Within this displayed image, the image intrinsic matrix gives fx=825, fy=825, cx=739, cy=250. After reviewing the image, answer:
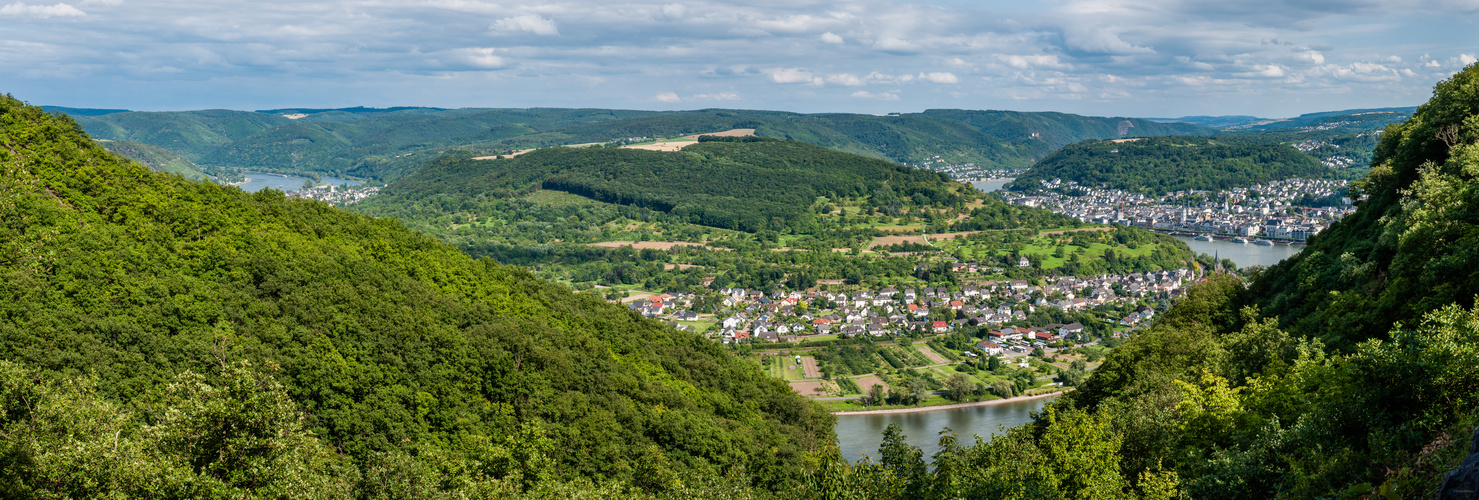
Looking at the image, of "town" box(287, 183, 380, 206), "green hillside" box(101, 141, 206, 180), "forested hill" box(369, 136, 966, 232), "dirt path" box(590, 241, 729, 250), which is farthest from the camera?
"green hillside" box(101, 141, 206, 180)

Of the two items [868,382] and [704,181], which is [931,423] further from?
[704,181]

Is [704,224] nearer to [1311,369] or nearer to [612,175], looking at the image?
[612,175]

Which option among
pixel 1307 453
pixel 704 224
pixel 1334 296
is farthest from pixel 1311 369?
pixel 704 224

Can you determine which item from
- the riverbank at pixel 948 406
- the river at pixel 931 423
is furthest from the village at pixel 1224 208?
the river at pixel 931 423

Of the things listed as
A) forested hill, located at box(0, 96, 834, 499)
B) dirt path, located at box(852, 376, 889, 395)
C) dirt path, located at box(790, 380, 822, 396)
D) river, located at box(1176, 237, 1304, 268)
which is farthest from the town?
river, located at box(1176, 237, 1304, 268)

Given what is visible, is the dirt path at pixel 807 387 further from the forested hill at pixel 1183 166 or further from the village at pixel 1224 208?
the forested hill at pixel 1183 166

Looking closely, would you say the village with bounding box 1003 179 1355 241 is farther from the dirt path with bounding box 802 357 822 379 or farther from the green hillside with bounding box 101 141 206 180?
the green hillside with bounding box 101 141 206 180
